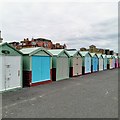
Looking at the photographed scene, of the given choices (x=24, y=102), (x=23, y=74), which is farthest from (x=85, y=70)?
(x=24, y=102)

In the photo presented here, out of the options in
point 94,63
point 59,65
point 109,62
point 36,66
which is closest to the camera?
point 36,66

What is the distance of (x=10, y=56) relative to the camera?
1265cm

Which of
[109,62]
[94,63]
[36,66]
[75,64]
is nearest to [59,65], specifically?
[36,66]

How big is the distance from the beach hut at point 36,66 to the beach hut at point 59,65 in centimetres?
119

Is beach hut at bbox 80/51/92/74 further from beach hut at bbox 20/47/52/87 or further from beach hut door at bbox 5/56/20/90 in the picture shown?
beach hut door at bbox 5/56/20/90

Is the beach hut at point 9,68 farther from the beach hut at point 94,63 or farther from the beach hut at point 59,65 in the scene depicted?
the beach hut at point 94,63

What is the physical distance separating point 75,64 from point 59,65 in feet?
15.3

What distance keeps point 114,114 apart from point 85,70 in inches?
754

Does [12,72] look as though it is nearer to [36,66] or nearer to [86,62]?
[36,66]

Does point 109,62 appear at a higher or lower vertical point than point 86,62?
lower

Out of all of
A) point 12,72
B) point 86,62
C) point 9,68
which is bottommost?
point 12,72

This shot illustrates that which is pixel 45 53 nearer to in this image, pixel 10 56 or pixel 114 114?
pixel 10 56

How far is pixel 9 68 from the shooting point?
1262cm

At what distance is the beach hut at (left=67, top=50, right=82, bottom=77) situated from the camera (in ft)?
73.4
